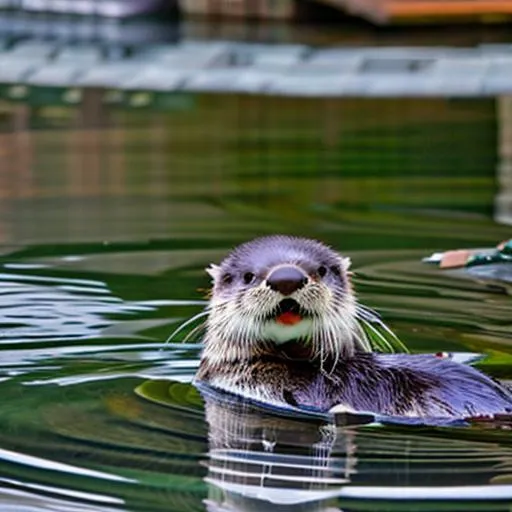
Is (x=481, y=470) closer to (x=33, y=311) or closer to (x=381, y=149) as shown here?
(x=33, y=311)

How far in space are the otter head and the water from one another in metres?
0.20

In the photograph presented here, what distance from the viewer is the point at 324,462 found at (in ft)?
13.8

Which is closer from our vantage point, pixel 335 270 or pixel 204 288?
pixel 335 270

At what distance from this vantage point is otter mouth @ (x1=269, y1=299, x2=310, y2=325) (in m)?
4.71

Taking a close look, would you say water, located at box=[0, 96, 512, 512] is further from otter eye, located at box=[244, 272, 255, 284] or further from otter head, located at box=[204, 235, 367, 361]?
otter eye, located at box=[244, 272, 255, 284]

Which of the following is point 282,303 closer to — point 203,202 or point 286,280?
point 286,280

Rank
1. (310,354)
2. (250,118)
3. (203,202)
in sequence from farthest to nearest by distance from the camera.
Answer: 1. (250,118)
2. (203,202)
3. (310,354)

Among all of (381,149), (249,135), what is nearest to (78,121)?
(249,135)

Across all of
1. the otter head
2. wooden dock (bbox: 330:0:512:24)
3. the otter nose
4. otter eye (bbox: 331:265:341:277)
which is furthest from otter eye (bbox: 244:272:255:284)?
wooden dock (bbox: 330:0:512:24)

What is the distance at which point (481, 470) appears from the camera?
4.09m

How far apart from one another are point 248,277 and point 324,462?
758 millimetres

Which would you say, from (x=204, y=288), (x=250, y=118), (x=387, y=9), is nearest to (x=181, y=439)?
(x=204, y=288)

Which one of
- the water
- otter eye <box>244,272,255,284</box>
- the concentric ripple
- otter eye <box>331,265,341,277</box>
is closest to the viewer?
the concentric ripple

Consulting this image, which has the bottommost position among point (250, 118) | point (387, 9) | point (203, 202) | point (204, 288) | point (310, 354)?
point (250, 118)
